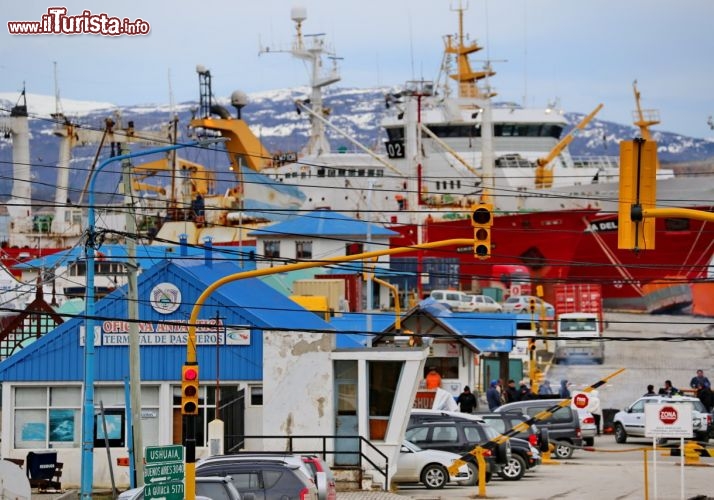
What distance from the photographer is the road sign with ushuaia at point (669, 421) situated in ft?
85.1

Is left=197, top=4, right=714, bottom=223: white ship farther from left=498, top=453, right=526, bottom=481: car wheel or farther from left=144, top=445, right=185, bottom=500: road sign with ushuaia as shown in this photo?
left=144, top=445, right=185, bottom=500: road sign with ushuaia

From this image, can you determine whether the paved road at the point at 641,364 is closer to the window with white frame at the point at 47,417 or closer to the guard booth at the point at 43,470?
the window with white frame at the point at 47,417

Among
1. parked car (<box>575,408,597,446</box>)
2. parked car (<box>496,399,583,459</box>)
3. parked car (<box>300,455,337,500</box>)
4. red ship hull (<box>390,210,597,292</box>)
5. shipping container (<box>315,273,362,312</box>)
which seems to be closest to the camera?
parked car (<box>300,455,337,500</box>)

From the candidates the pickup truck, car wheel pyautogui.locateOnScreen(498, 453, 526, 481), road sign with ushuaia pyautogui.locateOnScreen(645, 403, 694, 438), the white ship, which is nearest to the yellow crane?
the white ship

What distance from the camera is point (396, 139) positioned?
92438 millimetres

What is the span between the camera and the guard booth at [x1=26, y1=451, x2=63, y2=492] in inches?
1072

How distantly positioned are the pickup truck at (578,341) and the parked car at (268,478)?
34595 millimetres

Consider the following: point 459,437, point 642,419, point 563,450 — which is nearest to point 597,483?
point 459,437

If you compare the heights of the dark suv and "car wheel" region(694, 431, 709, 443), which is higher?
the dark suv

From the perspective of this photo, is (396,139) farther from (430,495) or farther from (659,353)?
(430,495)

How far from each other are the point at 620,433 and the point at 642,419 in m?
1.02

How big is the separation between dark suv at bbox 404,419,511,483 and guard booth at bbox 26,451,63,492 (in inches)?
291

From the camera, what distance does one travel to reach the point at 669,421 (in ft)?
85.4

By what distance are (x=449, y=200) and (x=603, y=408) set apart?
142ft
